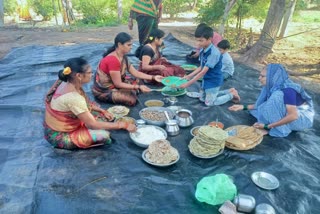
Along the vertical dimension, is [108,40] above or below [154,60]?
below

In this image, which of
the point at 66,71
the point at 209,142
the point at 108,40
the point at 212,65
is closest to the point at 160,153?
the point at 209,142

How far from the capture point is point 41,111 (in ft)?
11.2

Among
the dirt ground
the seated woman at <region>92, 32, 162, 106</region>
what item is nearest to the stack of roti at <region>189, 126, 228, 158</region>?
the seated woman at <region>92, 32, 162, 106</region>

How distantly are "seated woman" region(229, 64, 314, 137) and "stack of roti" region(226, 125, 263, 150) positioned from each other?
0.25 meters

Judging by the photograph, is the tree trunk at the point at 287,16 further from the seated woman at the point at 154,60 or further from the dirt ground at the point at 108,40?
the seated woman at the point at 154,60

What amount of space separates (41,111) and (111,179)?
1769 mm

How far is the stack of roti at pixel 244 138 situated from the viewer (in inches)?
104

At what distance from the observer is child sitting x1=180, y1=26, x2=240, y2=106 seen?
11.2 feet

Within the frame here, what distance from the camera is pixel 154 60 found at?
182 inches

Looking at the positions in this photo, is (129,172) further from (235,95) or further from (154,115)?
(235,95)

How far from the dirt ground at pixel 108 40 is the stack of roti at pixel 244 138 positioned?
12.7ft

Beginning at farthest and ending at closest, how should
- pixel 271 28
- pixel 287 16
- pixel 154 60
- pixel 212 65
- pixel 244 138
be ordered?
pixel 287 16
pixel 271 28
pixel 154 60
pixel 212 65
pixel 244 138

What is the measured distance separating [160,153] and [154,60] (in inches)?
101

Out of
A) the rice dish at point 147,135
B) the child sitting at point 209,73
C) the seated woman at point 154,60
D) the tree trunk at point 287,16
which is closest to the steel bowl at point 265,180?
the rice dish at point 147,135
